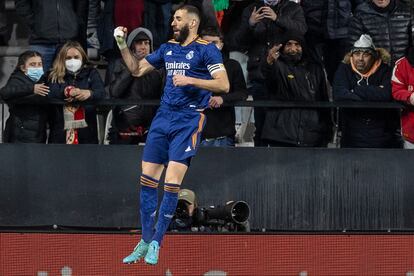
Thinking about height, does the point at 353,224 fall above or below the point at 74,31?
below

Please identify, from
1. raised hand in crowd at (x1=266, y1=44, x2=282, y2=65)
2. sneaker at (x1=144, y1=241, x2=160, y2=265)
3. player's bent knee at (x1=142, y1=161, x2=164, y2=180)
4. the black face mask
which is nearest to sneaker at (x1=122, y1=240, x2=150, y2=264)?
sneaker at (x1=144, y1=241, x2=160, y2=265)

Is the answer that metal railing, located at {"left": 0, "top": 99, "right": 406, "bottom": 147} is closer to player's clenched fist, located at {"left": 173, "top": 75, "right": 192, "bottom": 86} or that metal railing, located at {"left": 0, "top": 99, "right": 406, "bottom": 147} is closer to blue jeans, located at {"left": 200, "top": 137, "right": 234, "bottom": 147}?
blue jeans, located at {"left": 200, "top": 137, "right": 234, "bottom": 147}

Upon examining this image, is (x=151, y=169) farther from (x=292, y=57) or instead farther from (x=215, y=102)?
(x=292, y=57)

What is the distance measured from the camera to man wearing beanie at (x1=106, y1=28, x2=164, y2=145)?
17.8 metres

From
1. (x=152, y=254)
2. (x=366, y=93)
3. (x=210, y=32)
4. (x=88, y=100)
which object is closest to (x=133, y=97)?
(x=88, y=100)

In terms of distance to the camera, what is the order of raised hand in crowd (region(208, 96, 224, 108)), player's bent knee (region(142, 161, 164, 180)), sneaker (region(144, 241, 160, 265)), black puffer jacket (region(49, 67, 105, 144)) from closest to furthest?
1. sneaker (region(144, 241, 160, 265))
2. player's bent knee (region(142, 161, 164, 180))
3. raised hand in crowd (region(208, 96, 224, 108))
4. black puffer jacket (region(49, 67, 105, 144))

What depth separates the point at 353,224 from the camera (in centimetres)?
1794

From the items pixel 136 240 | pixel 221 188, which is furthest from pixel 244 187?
pixel 136 240

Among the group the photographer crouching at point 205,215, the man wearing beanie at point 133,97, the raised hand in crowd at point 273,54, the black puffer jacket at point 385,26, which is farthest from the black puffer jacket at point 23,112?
the black puffer jacket at point 385,26

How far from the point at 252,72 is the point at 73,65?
82.4 inches

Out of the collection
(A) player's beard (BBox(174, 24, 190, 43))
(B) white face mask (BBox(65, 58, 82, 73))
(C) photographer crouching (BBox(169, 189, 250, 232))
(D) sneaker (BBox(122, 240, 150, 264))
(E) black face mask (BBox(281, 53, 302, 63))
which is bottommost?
(D) sneaker (BBox(122, 240, 150, 264))

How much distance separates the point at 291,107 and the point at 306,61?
595 mm

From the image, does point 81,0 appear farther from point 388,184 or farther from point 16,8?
point 388,184

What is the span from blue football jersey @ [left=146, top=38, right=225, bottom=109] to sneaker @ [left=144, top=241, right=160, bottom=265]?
4.36ft
